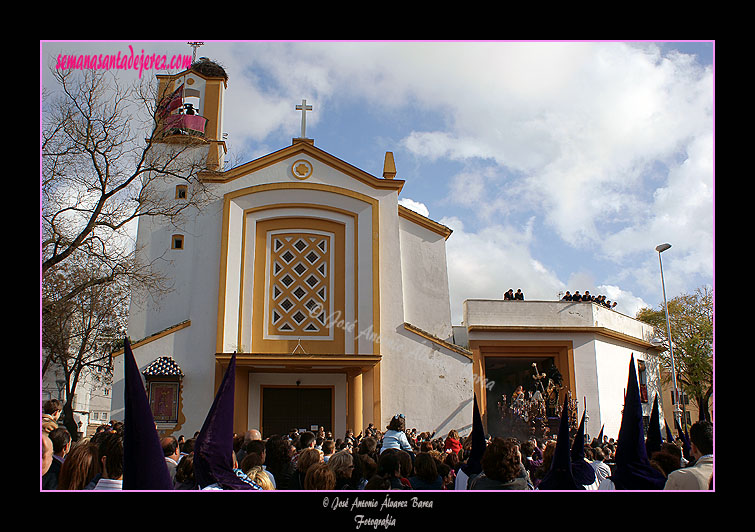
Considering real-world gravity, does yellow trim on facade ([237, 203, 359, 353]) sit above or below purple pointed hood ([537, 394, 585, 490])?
above

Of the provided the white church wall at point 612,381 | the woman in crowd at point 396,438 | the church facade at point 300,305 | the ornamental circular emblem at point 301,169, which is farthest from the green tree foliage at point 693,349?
the woman in crowd at point 396,438

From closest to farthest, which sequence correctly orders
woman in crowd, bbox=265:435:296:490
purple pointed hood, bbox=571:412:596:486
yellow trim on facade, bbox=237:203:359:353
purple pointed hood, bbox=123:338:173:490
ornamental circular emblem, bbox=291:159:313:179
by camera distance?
purple pointed hood, bbox=123:338:173:490
purple pointed hood, bbox=571:412:596:486
woman in crowd, bbox=265:435:296:490
yellow trim on facade, bbox=237:203:359:353
ornamental circular emblem, bbox=291:159:313:179

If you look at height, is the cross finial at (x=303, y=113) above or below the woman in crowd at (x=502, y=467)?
above

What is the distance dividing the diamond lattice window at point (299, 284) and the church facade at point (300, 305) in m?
0.04

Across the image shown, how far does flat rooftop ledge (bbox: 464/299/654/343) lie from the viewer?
26.2m

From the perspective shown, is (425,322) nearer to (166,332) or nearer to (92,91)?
(166,332)

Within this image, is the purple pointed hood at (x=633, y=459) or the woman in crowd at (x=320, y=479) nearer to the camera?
the woman in crowd at (x=320, y=479)

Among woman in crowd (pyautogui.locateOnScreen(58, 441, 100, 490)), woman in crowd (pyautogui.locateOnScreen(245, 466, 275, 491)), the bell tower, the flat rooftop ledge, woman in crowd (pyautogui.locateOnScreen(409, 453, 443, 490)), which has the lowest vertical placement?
woman in crowd (pyautogui.locateOnScreen(409, 453, 443, 490))

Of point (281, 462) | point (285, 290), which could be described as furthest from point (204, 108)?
point (281, 462)

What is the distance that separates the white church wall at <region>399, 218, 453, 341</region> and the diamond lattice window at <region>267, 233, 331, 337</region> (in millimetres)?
2976

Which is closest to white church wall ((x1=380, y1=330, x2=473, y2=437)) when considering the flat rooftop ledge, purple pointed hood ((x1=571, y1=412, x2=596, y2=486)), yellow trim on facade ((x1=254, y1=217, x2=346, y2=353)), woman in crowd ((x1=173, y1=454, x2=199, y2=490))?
yellow trim on facade ((x1=254, y1=217, x2=346, y2=353))

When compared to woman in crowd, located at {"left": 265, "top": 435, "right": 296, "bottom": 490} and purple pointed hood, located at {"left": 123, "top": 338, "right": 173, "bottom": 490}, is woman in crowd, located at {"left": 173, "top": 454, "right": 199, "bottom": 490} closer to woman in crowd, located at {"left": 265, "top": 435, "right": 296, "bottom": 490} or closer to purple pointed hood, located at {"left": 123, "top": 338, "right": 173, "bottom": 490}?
woman in crowd, located at {"left": 265, "top": 435, "right": 296, "bottom": 490}

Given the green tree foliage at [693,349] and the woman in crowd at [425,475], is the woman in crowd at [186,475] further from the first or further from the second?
the green tree foliage at [693,349]

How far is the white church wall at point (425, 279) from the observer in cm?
2333
